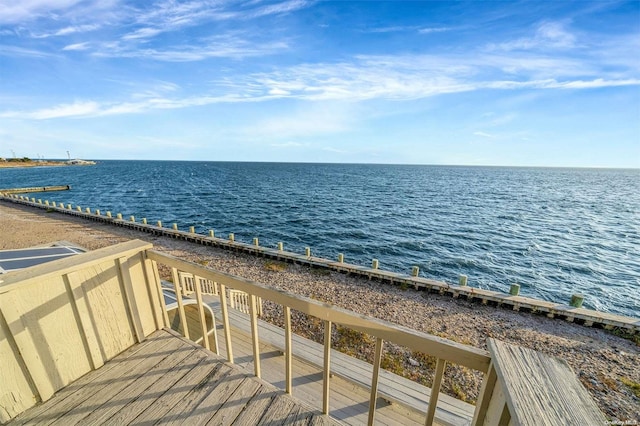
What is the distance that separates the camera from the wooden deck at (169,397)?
7.47ft

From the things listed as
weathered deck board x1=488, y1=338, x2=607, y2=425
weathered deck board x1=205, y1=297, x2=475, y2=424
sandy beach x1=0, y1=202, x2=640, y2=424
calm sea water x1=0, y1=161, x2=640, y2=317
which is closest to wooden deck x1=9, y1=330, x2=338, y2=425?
weathered deck board x1=488, y1=338, x2=607, y2=425

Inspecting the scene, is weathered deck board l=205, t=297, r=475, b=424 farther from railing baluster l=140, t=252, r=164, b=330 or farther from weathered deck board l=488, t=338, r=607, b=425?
weathered deck board l=488, t=338, r=607, b=425

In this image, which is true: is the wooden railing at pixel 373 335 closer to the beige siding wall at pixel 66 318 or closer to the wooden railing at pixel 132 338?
the wooden railing at pixel 132 338

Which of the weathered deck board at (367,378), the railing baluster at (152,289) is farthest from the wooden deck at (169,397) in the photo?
the weathered deck board at (367,378)

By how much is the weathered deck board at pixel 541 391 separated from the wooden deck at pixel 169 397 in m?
1.71

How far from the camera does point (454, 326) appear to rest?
876 centimetres

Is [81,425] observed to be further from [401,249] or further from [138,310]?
[401,249]

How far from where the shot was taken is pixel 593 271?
16469mm

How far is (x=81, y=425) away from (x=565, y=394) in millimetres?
3540

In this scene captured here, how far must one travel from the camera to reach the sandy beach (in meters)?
6.32

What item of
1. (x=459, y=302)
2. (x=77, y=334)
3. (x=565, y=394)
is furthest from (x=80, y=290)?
(x=459, y=302)

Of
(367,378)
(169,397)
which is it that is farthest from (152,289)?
(367,378)

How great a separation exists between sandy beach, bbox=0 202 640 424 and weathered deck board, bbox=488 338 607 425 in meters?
6.00

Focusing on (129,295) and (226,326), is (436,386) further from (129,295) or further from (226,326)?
(129,295)
